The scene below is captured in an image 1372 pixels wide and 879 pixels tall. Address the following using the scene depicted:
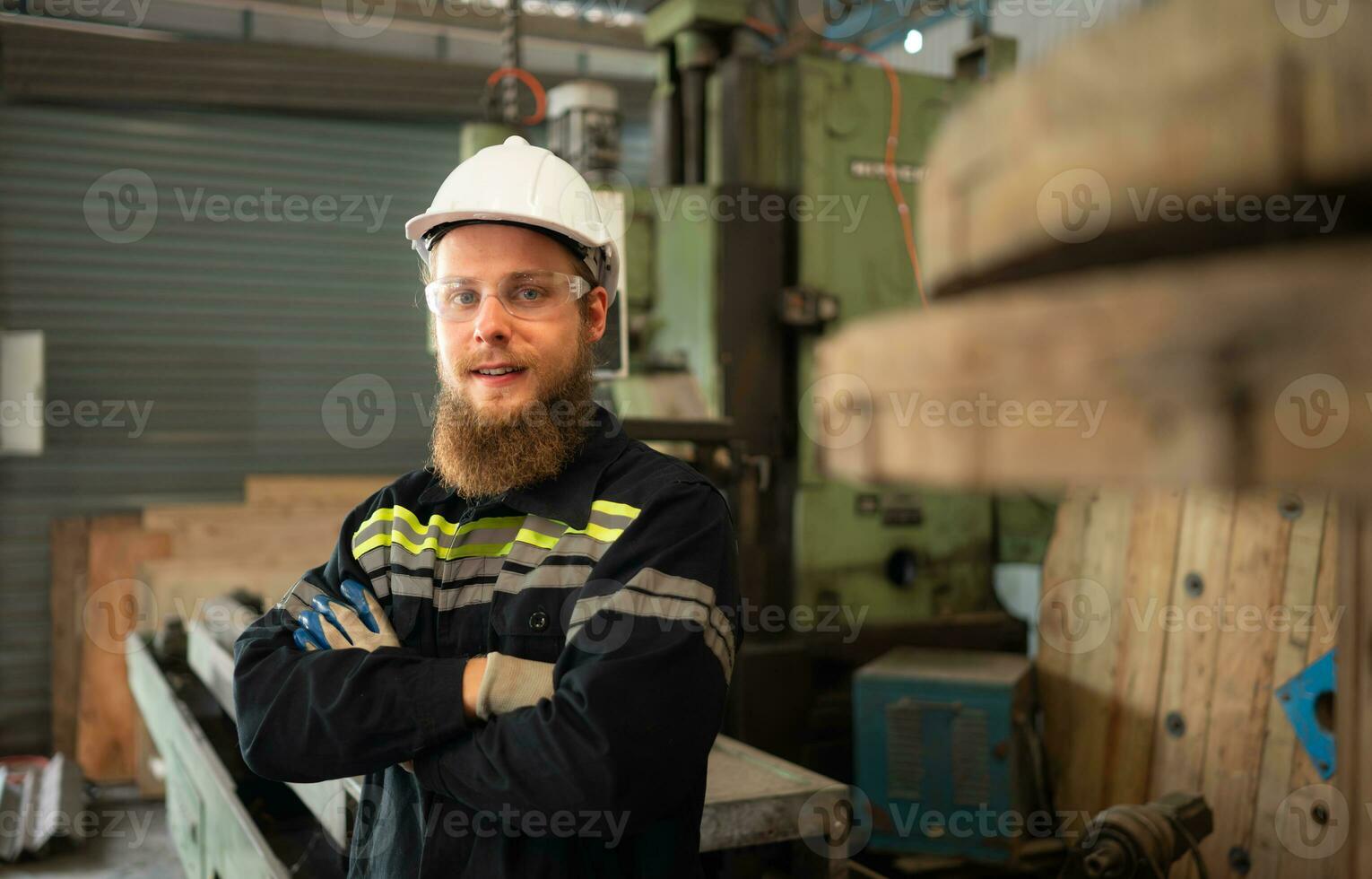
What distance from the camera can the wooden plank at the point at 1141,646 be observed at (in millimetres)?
3301

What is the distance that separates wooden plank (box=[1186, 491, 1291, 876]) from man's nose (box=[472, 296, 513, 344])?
230 centimetres

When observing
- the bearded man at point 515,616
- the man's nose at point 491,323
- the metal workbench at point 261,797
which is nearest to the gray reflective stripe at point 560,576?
the bearded man at point 515,616

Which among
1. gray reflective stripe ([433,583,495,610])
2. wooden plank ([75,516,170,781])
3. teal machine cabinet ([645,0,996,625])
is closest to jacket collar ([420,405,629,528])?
gray reflective stripe ([433,583,495,610])

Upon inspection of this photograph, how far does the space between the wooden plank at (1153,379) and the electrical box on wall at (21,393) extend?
5.87m

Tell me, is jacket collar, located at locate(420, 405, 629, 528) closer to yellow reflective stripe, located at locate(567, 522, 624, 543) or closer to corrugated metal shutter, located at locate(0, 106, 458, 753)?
yellow reflective stripe, located at locate(567, 522, 624, 543)

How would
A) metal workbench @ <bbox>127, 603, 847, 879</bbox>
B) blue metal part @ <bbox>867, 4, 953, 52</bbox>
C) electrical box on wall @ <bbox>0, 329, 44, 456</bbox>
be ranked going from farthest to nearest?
1. blue metal part @ <bbox>867, 4, 953, 52</bbox>
2. electrical box on wall @ <bbox>0, 329, 44, 456</bbox>
3. metal workbench @ <bbox>127, 603, 847, 879</bbox>

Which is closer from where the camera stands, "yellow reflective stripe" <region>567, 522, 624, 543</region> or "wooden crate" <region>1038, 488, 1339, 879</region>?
"yellow reflective stripe" <region>567, 522, 624, 543</region>

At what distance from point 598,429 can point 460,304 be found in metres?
0.28

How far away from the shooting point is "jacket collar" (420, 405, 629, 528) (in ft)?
4.95

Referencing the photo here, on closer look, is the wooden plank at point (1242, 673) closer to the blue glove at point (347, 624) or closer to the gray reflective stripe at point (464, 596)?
the gray reflective stripe at point (464, 596)

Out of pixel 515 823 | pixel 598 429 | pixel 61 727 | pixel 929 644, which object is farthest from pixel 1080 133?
pixel 61 727

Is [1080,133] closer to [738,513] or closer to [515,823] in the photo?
[515,823]

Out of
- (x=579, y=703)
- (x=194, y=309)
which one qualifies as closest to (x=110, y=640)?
(x=194, y=309)

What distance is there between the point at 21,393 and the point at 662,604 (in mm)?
5205
